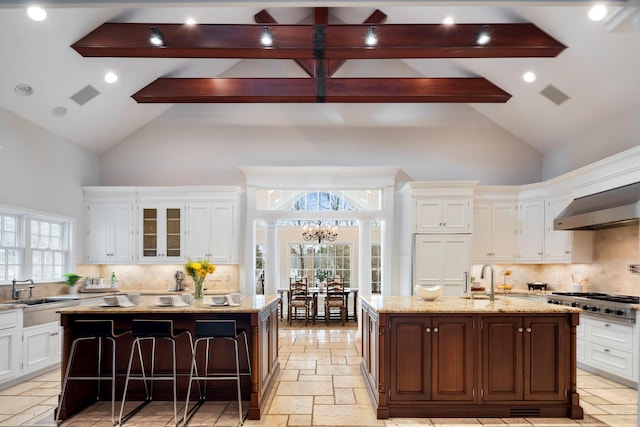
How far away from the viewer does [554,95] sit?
6.01 metres

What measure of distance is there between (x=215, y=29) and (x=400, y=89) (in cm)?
286

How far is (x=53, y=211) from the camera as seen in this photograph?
6371 millimetres

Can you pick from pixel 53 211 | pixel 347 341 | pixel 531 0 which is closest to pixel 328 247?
pixel 347 341

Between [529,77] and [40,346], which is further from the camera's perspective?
[529,77]

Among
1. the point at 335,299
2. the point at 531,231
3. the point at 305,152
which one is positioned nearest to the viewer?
the point at 531,231

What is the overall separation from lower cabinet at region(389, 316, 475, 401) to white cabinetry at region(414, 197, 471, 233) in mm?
3133

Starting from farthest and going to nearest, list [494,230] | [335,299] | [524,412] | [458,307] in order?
1. [335,299]
2. [494,230]
3. [458,307]
4. [524,412]

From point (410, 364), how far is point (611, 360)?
8.97 feet

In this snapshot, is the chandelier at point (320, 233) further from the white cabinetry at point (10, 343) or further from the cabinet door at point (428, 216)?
the white cabinetry at point (10, 343)

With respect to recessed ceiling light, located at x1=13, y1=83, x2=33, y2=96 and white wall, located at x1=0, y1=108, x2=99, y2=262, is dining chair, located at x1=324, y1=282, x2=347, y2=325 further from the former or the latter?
recessed ceiling light, located at x1=13, y1=83, x2=33, y2=96

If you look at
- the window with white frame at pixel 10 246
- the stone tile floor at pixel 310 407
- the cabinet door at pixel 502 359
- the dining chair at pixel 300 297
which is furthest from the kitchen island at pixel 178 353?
the dining chair at pixel 300 297

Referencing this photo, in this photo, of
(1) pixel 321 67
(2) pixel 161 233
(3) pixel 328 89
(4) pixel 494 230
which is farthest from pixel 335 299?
(1) pixel 321 67

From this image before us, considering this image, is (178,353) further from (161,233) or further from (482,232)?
(482,232)

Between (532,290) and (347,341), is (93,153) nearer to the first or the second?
(347,341)
